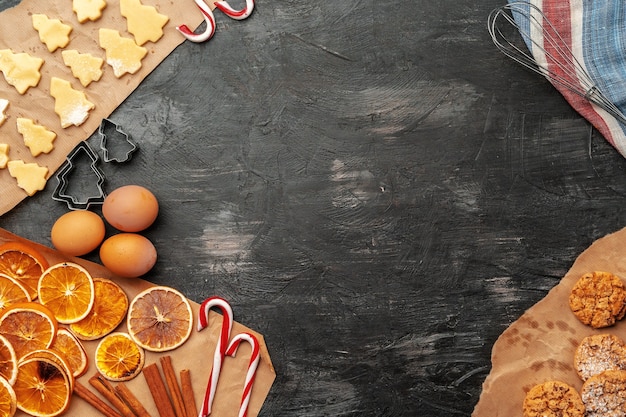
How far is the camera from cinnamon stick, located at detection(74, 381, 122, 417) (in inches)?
87.2

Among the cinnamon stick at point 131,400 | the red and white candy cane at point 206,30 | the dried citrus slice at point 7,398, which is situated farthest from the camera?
the red and white candy cane at point 206,30

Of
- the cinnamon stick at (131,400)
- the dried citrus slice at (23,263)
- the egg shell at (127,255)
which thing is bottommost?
Result: the cinnamon stick at (131,400)

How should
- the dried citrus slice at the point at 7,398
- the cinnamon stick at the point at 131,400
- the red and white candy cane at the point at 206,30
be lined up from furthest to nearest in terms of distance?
the red and white candy cane at the point at 206,30, the cinnamon stick at the point at 131,400, the dried citrus slice at the point at 7,398

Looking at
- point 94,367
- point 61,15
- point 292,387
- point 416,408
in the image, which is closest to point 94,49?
point 61,15

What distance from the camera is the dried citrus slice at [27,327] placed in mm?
2189

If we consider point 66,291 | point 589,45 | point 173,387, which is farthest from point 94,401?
point 589,45

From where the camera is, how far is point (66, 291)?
225 centimetres

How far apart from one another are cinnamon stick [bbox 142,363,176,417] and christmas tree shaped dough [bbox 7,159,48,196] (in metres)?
0.80

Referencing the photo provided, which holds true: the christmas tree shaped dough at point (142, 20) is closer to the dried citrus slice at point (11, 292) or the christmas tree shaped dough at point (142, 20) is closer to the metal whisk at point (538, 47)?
the dried citrus slice at point (11, 292)

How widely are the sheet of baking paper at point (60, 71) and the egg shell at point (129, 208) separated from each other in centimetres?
30

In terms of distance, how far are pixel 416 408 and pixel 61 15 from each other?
1.99 meters

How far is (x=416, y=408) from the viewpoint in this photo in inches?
89.2

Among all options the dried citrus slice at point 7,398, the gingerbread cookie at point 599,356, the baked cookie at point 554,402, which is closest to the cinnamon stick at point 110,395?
the dried citrus slice at point 7,398

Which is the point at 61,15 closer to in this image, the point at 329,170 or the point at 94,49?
the point at 94,49
